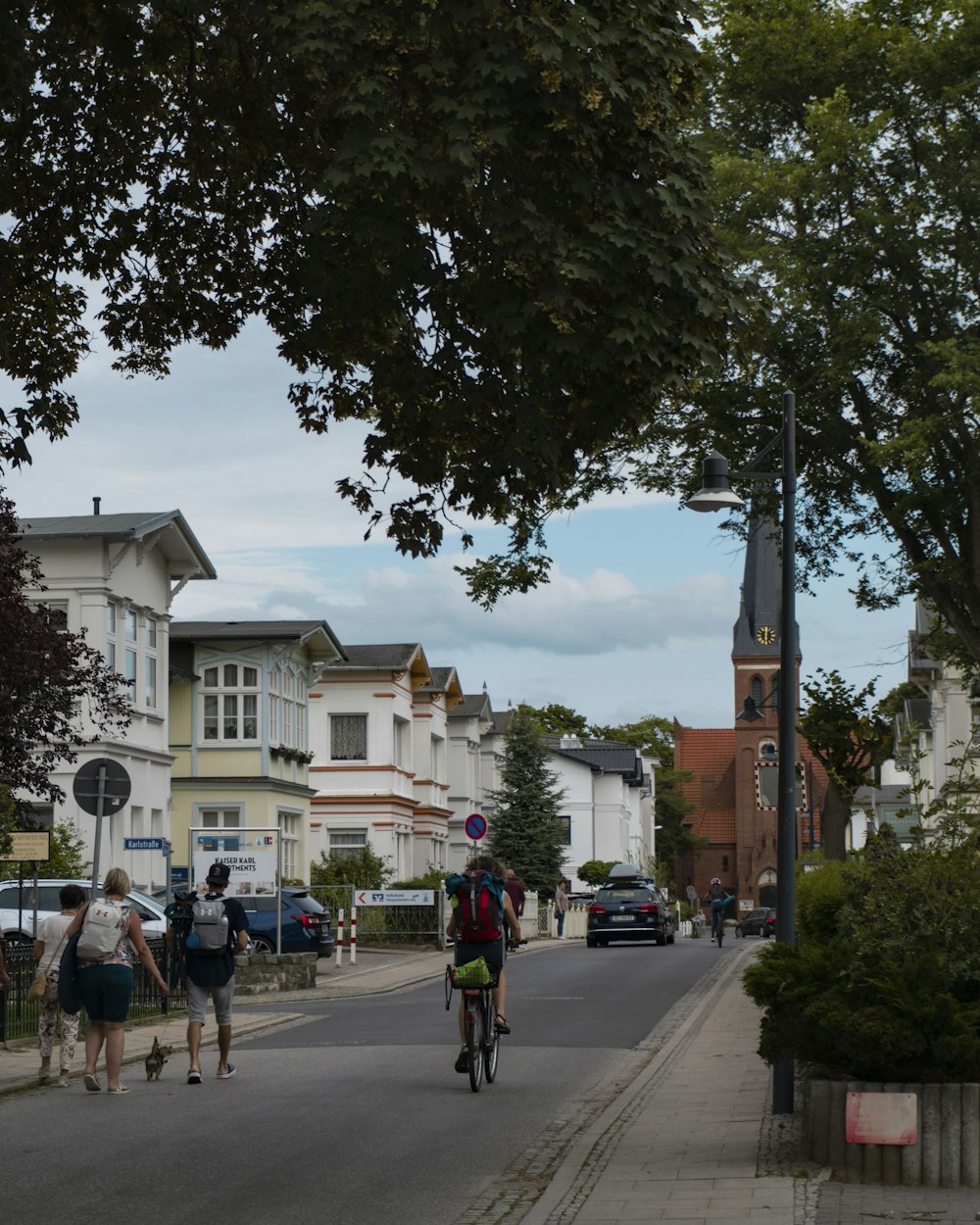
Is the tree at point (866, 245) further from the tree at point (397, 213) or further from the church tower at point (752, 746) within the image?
the church tower at point (752, 746)

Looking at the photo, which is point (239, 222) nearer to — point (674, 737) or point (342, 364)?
point (342, 364)

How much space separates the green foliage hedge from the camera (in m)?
9.19

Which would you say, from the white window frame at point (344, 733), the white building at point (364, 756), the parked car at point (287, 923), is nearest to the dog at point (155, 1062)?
the parked car at point (287, 923)

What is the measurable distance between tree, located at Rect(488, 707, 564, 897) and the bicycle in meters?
57.7

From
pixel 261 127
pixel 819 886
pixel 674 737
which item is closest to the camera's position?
pixel 261 127

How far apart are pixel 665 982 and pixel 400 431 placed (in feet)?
68.1

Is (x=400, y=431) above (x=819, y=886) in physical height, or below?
above

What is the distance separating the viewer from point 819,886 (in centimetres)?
1512

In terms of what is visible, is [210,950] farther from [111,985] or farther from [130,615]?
[130,615]

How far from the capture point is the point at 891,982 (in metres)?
9.48

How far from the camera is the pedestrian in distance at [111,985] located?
46.5 feet

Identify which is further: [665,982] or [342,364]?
[665,982]

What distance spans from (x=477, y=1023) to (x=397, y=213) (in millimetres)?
7208

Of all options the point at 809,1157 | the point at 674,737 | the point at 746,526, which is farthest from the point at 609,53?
the point at 674,737
